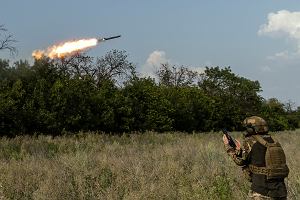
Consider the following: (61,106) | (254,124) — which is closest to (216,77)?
(61,106)

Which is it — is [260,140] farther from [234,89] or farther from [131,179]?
[234,89]

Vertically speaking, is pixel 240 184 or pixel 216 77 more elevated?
pixel 216 77

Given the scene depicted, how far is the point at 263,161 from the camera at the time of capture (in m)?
6.33

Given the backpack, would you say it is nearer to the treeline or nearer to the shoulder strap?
the shoulder strap

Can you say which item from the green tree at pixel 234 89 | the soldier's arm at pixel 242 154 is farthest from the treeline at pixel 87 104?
the soldier's arm at pixel 242 154

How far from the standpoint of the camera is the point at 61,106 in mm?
27969

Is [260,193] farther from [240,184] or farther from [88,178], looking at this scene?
[88,178]

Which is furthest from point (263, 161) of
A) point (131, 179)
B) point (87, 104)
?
point (87, 104)

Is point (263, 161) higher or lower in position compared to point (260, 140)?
lower

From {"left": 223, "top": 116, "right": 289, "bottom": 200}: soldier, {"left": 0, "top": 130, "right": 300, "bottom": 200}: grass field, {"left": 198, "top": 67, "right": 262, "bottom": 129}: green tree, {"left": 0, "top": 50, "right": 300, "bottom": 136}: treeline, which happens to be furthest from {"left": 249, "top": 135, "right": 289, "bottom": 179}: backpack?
{"left": 198, "top": 67, "right": 262, "bottom": 129}: green tree

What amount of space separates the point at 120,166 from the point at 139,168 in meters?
0.52

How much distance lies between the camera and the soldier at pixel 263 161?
20.6 feet

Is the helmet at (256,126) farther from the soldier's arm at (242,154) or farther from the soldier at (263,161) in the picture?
the soldier's arm at (242,154)

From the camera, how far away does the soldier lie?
Result: 6.28 meters
